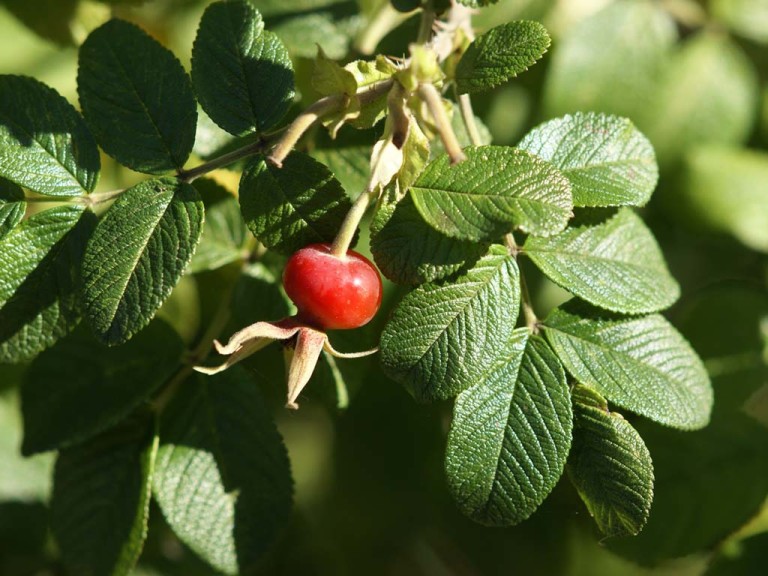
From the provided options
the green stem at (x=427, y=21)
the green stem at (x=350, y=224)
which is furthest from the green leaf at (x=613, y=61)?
the green stem at (x=350, y=224)

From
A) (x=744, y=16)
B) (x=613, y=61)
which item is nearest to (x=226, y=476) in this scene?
(x=613, y=61)

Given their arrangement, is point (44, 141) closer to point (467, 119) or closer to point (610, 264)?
point (467, 119)

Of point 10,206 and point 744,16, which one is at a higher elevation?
point 10,206

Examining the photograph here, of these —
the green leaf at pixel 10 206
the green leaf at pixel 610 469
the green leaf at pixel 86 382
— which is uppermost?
the green leaf at pixel 10 206

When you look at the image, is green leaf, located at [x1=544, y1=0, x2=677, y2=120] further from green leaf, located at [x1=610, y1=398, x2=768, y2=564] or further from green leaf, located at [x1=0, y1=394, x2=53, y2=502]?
green leaf, located at [x1=0, y1=394, x2=53, y2=502]

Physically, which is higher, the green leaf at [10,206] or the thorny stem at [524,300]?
the green leaf at [10,206]

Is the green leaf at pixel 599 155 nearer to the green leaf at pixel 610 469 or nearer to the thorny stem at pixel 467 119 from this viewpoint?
the thorny stem at pixel 467 119

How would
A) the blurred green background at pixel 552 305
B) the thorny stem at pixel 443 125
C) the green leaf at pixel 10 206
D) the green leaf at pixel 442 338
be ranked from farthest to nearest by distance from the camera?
the blurred green background at pixel 552 305
the green leaf at pixel 10 206
the green leaf at pixel 442 338
the thorny stem at pixel 443 125
